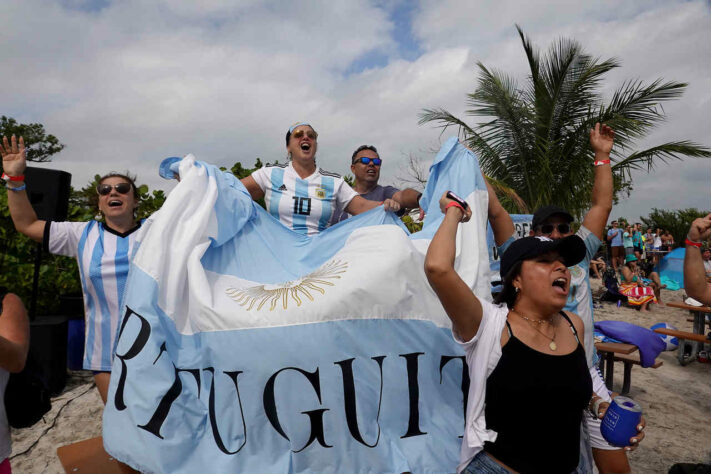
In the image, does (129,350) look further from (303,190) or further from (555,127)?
(555,127)

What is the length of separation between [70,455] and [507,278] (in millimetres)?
2614

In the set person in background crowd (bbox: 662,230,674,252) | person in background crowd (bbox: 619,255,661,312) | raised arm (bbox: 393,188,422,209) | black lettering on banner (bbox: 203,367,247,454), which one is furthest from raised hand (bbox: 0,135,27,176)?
person in background crowd (bbox: 662,230,674,252)

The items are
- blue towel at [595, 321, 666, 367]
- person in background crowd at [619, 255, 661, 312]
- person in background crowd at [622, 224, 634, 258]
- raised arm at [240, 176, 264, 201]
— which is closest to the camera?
raised arm at [240, 176, 264, 201]

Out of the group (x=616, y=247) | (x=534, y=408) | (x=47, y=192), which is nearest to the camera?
(x=534, y=408)

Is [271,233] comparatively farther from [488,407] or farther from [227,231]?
[488,407]

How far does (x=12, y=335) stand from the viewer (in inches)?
67.1

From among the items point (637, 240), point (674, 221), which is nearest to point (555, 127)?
point (637, 240)

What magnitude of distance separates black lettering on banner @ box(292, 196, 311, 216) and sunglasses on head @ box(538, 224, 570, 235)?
59.6 inches

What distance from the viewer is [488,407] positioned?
168cm

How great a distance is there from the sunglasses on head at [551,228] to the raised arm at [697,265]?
1.89 ft

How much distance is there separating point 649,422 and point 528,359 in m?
3.61

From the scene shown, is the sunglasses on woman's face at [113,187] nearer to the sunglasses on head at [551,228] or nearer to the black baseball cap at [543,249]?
the black baseball cap at [543,249]

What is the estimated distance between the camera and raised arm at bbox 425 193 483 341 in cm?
161

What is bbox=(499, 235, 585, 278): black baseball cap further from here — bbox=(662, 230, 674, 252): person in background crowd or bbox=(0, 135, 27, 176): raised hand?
bbox=(662, 230, 674, 252): person in background crowd
